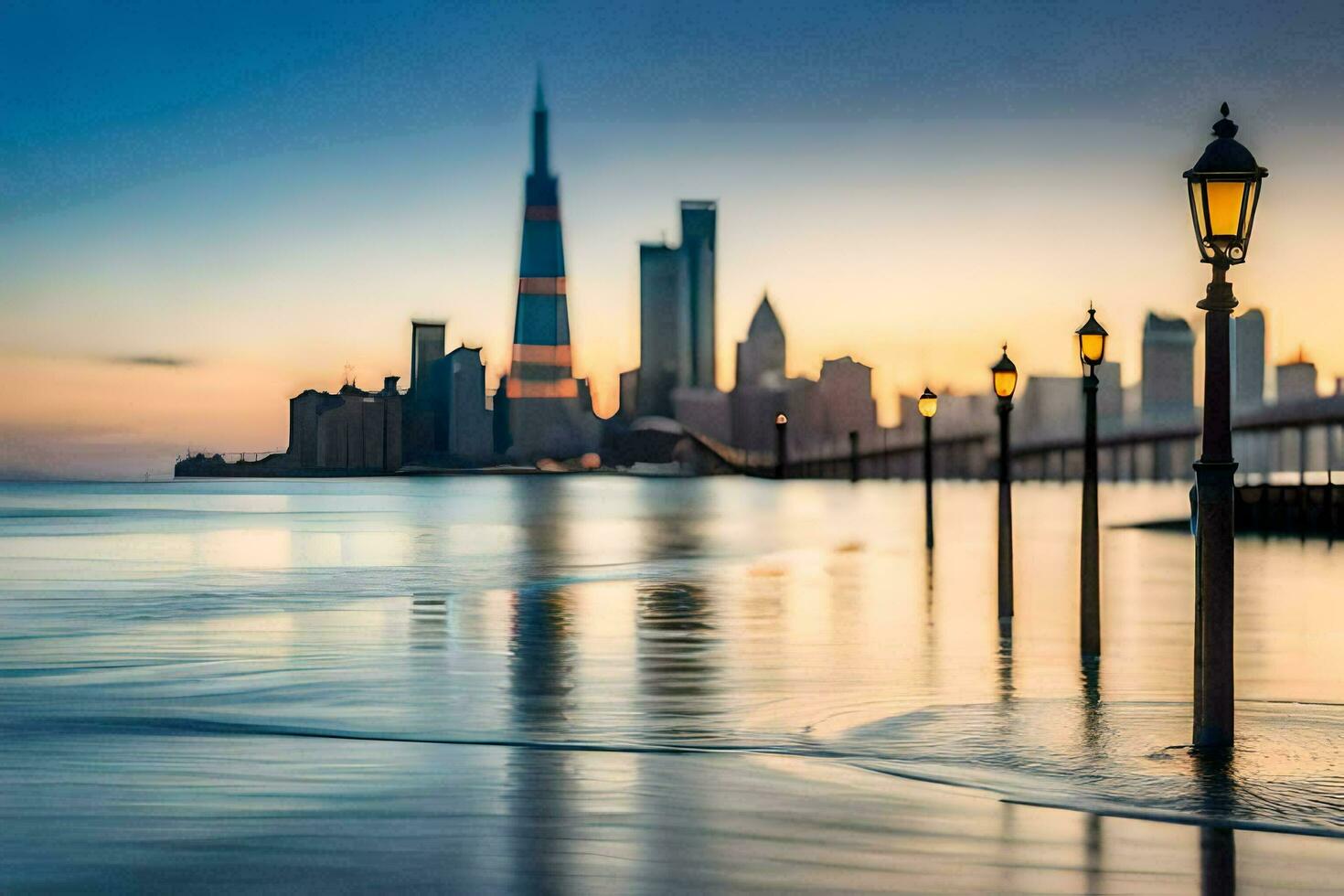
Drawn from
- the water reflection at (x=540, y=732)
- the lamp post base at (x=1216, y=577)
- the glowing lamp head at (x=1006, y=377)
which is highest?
the glowing lamp head at (x=1006, y=377)

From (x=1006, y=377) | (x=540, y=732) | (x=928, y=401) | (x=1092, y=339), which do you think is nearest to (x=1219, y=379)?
(x=540, y=732)

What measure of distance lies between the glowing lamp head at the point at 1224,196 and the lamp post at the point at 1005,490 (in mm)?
11510

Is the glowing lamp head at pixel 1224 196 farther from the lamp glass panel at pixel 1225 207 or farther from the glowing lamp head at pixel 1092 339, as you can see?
the glowing lamp head at pixel 1092 339

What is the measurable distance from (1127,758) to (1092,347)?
7847 mm

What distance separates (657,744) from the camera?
1360cm

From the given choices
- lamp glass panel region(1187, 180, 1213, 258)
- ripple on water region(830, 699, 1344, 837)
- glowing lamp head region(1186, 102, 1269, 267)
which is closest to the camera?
ripple on water region(830, 699, 1344, 837)

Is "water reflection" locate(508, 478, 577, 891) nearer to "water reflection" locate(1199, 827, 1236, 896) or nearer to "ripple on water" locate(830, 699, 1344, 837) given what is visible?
"ripple on water" locate(830, 699, 1344, 837)

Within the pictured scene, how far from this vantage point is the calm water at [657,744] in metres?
8.95

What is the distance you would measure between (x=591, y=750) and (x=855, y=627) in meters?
12.6

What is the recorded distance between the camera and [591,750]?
520 inches

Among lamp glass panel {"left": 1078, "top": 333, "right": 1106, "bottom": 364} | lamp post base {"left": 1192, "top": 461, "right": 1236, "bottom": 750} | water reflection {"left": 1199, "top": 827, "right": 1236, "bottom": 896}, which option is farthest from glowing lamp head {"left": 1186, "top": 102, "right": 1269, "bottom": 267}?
lamp glass panel {"left": 1078, "top": 333, "right": 1106, "bottom": 364}

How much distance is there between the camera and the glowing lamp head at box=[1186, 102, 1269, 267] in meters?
12.1

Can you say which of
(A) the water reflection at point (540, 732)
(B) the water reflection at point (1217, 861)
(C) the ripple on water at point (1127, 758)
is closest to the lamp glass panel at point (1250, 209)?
(C) the ripple on water at point (1127, 758)

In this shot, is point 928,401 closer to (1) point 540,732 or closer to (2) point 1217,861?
(1) point 540,732
